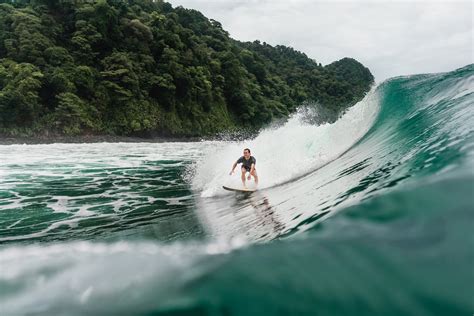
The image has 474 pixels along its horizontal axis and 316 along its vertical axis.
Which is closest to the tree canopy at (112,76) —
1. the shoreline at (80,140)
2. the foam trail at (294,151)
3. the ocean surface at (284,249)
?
the shoreline at (80,140)

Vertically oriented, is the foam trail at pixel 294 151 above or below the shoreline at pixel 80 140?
below

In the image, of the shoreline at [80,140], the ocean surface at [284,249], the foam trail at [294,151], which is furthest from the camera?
the shoreline at [80,140]

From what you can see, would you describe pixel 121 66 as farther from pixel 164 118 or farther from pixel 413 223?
pixel 413 223

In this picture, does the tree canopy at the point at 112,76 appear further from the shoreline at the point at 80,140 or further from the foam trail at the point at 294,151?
the foam trail at the point at 294,151

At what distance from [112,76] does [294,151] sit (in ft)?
98.3

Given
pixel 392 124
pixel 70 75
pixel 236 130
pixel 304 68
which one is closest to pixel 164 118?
A: pixel 70 75

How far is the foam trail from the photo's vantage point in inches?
359

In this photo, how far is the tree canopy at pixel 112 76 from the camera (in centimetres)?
3006

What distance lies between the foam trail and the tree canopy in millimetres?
A: 22177

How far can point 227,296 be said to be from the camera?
2389 mm

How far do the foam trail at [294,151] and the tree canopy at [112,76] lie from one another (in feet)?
72.8

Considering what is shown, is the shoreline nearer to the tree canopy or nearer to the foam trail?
the tree canopy

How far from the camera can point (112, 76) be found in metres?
36.2

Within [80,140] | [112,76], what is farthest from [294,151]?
[112,76]
